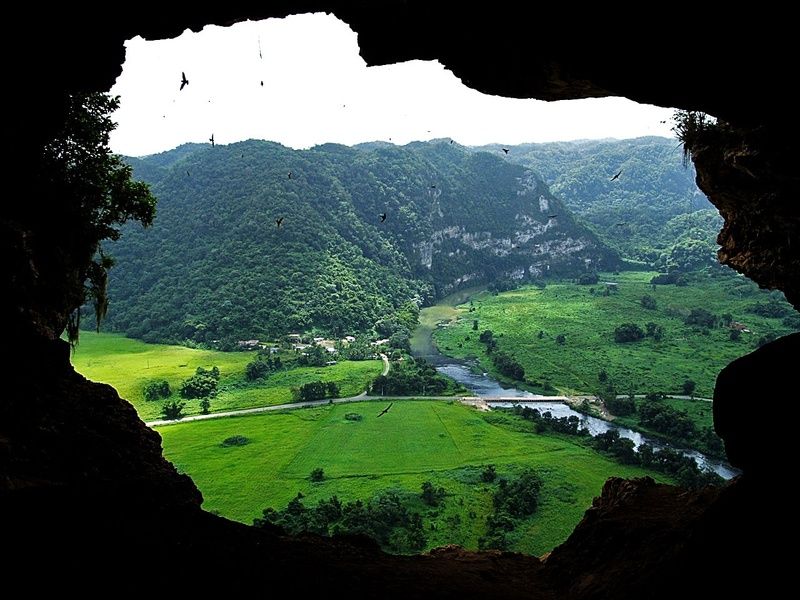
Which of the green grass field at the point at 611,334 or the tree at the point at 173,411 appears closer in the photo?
the tree at the point at 173,411

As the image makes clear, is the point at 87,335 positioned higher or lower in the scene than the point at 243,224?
lower

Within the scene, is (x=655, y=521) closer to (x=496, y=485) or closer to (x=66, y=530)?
(x=66, y=530)

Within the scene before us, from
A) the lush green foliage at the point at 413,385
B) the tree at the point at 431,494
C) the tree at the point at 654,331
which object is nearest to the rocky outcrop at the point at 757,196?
the tree at the point at 431,494

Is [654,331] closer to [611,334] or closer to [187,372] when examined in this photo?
[611,334]

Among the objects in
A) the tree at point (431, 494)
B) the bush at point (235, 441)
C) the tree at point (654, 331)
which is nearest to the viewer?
the tree at point (431, 494)

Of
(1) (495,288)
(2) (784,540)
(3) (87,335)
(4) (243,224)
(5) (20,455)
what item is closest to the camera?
(2) (784,540)

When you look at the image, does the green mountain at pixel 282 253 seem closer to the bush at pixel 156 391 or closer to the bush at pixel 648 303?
the bush at pixel 156 391

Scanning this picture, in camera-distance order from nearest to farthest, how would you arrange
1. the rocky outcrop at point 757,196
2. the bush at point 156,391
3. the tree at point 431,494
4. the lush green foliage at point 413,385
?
1. the rocky outcrop at point 757,196
2. the tree at point 431,494
3. the bush at point 156,391
4. the lush green foliage at point 413,385

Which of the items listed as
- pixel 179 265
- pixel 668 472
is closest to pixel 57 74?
pixel 668 472
